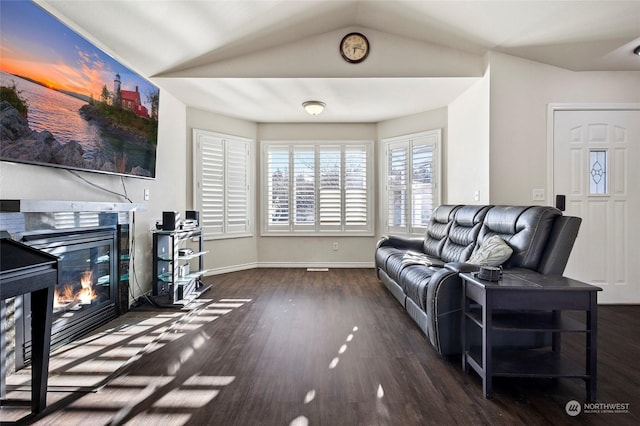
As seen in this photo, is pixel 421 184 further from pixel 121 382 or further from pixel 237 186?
pixel 121 382

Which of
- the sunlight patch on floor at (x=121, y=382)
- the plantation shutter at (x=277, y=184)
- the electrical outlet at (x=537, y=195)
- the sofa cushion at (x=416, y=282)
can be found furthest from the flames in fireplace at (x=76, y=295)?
the electrical outlet at (x=537, y=195)

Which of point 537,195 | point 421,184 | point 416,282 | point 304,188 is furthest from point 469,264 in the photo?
point 304,188

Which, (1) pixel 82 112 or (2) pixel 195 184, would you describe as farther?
(2) pixel 195 184

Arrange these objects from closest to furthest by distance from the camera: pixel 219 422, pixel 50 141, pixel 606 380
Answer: pixel 219 422 → pixel 606 380 → pixel 50 141

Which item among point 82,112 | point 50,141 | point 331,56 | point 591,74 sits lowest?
point 50,141

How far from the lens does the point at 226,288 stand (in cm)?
420

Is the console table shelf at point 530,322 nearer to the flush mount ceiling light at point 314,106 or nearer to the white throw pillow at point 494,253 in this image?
the white throw pillow at point 494,253

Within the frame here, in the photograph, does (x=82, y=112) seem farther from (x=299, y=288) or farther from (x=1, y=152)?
(x=299, y=288)

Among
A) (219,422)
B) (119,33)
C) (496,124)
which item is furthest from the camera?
(496,124)

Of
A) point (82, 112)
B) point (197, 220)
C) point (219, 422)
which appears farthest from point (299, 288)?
point (82, 112)

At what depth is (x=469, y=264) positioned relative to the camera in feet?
7.54

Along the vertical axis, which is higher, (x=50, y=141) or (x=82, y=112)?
(x=82, y=112)

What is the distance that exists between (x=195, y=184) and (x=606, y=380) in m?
4.78

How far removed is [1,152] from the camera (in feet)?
6.07
